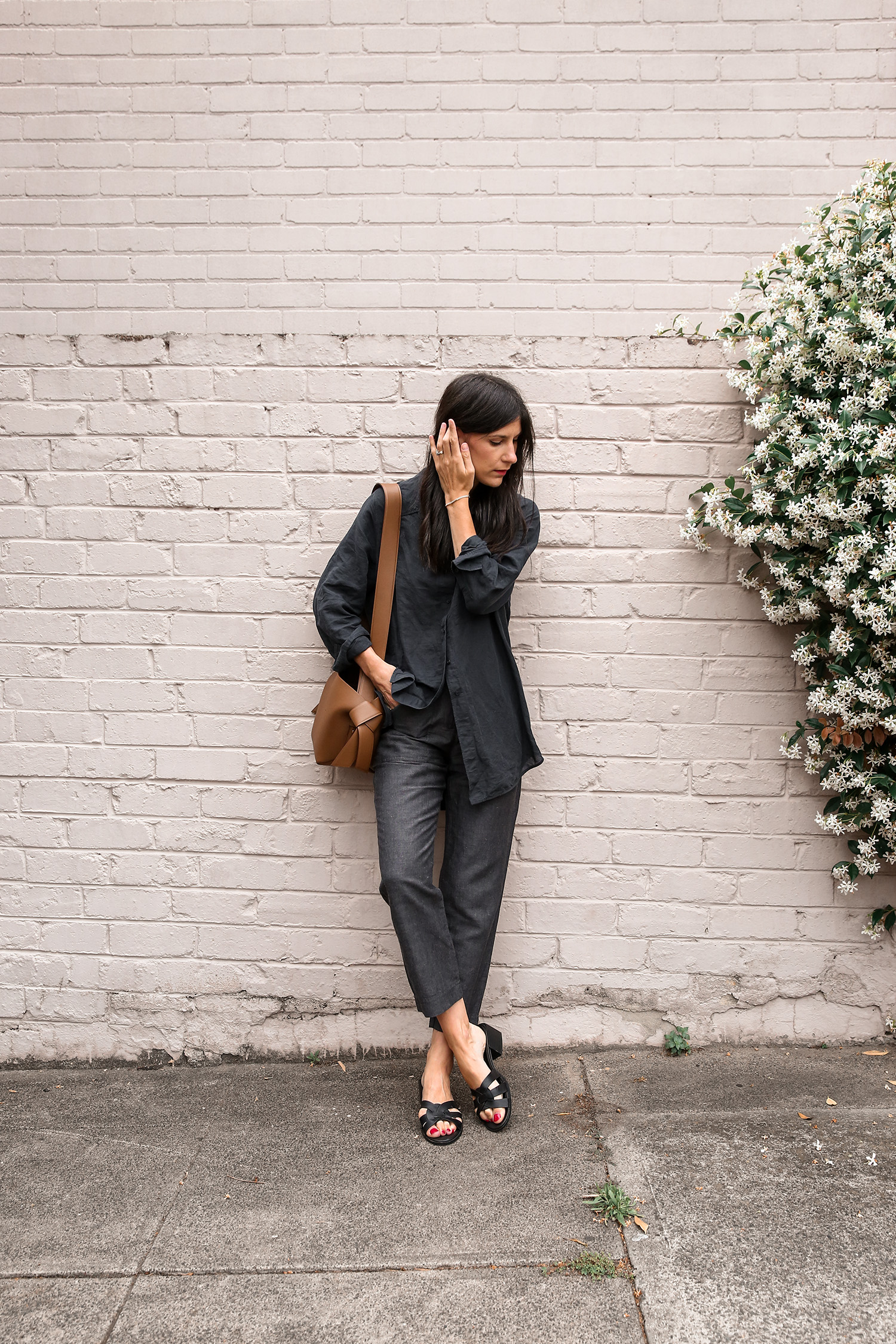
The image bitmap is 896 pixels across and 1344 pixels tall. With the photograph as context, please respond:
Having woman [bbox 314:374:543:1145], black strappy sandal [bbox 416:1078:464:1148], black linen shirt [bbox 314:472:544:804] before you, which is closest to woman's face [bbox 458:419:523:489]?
woman [bbox 314:374:543:1145]

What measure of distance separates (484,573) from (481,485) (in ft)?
1.07

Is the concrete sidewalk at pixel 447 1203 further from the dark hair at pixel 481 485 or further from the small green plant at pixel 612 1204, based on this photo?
the dark hair at pixel 481 485

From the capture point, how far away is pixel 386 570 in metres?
2.67

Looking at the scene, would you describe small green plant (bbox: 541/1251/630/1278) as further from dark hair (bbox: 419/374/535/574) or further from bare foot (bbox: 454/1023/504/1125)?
dark hair (bbox: 419/374/535/574)

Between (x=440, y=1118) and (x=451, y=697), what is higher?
(x=451, y=697)

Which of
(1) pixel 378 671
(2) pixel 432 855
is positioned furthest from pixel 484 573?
(2) pixel 432 855

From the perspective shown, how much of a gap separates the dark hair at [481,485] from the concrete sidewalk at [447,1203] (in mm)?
1581

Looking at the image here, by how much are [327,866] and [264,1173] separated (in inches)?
35.1

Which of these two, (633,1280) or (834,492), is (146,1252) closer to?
(633,1280)

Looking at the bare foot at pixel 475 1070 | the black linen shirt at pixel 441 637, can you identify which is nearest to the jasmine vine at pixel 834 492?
the black linen shirt at pixel 441 637

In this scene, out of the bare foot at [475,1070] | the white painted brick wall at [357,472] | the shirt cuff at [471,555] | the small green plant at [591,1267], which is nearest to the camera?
the small green plant at [591,1267]

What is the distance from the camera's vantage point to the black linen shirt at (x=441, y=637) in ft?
8.52

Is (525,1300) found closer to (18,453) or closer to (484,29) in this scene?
(18,453)

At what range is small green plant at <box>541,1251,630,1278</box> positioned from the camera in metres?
2.00
